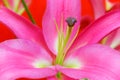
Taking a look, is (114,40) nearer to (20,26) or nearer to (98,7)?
(98,7)

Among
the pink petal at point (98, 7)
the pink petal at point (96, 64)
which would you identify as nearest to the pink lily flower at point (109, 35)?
the pink petal at point (98, 7)

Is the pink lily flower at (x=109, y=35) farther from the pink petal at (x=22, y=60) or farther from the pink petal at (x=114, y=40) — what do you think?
the pink petal at (x=22, y=60)

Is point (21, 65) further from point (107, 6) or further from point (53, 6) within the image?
point (107, 6)

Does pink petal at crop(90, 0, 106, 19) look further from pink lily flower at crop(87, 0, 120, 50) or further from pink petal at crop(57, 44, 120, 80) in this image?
pink petal at crop(57, 44, 120, 80)

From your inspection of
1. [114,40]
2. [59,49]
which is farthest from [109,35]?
[59,49]

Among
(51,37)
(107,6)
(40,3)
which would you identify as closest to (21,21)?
(51,37)

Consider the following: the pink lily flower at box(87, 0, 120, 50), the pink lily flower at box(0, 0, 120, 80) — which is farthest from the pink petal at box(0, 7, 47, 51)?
the pink lily flower at box(87, 0, 120, 50)
